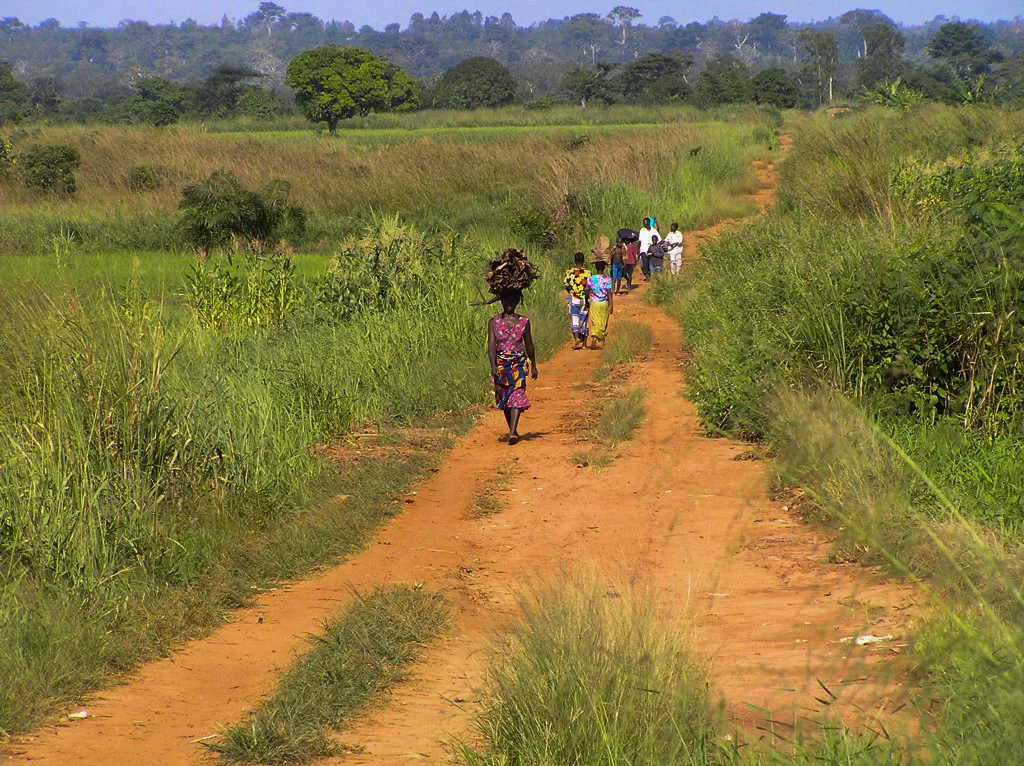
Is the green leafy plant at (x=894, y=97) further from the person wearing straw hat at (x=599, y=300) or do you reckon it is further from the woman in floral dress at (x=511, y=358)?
the woman in floral dress at (x=511, y=358)

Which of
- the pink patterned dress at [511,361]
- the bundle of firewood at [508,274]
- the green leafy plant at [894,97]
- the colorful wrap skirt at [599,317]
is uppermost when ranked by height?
the green leafy plant at [894,97]

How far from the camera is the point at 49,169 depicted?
28.1 metres

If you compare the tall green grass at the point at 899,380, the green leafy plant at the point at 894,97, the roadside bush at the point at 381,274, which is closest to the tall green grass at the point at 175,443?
the roadside bush at the point at 381,274

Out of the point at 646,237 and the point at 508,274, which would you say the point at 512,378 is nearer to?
the point at 508,274

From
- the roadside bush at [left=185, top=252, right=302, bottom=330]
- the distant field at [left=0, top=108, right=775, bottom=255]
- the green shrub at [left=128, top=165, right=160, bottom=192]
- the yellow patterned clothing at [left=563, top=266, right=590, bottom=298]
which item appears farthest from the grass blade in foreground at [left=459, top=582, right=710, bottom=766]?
the green shrub at [left=128, top=165, right=160, bottom=192]

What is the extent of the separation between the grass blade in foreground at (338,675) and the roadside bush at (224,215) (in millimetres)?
15691

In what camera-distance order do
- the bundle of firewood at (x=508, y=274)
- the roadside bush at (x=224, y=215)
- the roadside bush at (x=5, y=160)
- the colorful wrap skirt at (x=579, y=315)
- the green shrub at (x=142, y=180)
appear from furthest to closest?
the roadside bush at (x=5, y=160)
the green shrub at (x=142, y=180)
the roadside bush at (x=224, y=215)
the colorful wrap skirt at (x=579, y=315)
the bundle of firewood at (x=508, y=274)

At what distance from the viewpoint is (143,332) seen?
6.77m

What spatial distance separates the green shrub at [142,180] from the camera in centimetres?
2850

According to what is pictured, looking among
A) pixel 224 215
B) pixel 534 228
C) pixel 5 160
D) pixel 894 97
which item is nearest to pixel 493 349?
pixel 224 215

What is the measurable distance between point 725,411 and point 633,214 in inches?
Result: 611

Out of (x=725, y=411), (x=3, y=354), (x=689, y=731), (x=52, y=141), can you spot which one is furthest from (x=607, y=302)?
(x=52, y=141)

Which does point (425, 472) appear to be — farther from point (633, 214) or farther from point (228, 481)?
point (633, 214)

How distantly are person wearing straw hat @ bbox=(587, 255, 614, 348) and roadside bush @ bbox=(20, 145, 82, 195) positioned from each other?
61.7 ft
